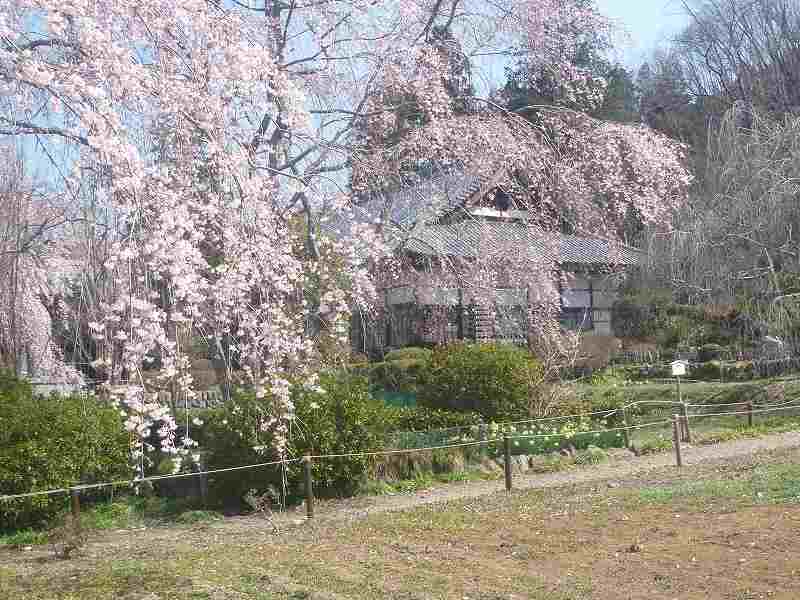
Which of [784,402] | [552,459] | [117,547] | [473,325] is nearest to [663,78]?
[473,325]

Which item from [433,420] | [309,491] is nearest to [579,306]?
[433,420]

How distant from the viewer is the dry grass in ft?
16.4

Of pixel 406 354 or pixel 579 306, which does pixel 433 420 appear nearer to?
pixel 406 354

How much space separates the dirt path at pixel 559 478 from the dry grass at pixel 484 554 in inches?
21.7

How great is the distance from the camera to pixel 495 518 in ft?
24.6

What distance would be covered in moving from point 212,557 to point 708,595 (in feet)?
11.3

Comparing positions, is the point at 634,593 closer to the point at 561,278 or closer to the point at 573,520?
the point at 573,520

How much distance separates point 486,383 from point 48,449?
20.4ft

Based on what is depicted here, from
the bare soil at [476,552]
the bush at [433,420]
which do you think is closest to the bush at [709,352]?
the bush at [433,420]

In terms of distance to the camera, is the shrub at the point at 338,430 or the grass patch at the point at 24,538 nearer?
the grass patch at the point at 24,538

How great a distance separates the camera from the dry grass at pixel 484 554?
501 cm

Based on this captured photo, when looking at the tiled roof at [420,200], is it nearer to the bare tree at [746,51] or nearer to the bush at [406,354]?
the bush at [406,354]

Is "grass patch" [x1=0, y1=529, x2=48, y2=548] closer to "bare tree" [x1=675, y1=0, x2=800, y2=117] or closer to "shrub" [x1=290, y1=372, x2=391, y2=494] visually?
"shrub" [x1=290, y1=372, x2=391, y2=494]

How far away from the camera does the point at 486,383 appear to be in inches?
490
